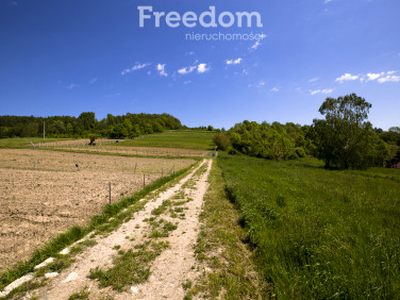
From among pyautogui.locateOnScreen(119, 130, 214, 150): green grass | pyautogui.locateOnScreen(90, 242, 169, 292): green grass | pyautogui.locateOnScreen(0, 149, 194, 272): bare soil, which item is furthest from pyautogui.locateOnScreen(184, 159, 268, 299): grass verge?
pyautogui.locateOnScreen(119, 130, 214, 150): green grass

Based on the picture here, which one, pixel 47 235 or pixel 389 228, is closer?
pixel 389 228

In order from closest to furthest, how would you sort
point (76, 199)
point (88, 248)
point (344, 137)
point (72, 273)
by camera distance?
1. point (72, 273)
2. point (88, 248)
3. point (76, 199)
4. point (344, 137)

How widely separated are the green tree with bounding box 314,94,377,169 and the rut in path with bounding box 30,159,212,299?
114 ft

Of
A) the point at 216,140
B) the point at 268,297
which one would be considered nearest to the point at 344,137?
the point at 268,297

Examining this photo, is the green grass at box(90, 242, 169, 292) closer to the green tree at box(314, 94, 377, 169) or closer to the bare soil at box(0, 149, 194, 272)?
the bare soil at box(0, 149, 194, 272)

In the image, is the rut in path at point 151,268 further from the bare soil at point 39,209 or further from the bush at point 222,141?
the bush at point 222,141

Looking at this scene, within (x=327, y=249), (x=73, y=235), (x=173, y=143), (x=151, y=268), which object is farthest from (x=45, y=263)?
(x=173, y=143)

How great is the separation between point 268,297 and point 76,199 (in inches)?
452

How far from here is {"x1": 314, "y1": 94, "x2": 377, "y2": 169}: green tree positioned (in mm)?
29609

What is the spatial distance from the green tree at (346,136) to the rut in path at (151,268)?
3464 centimetres

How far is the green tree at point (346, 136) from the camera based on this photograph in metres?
29.6

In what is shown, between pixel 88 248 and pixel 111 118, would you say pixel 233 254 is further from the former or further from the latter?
pixel 111 118

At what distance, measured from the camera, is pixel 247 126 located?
74.4 m

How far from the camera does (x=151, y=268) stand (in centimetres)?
453
